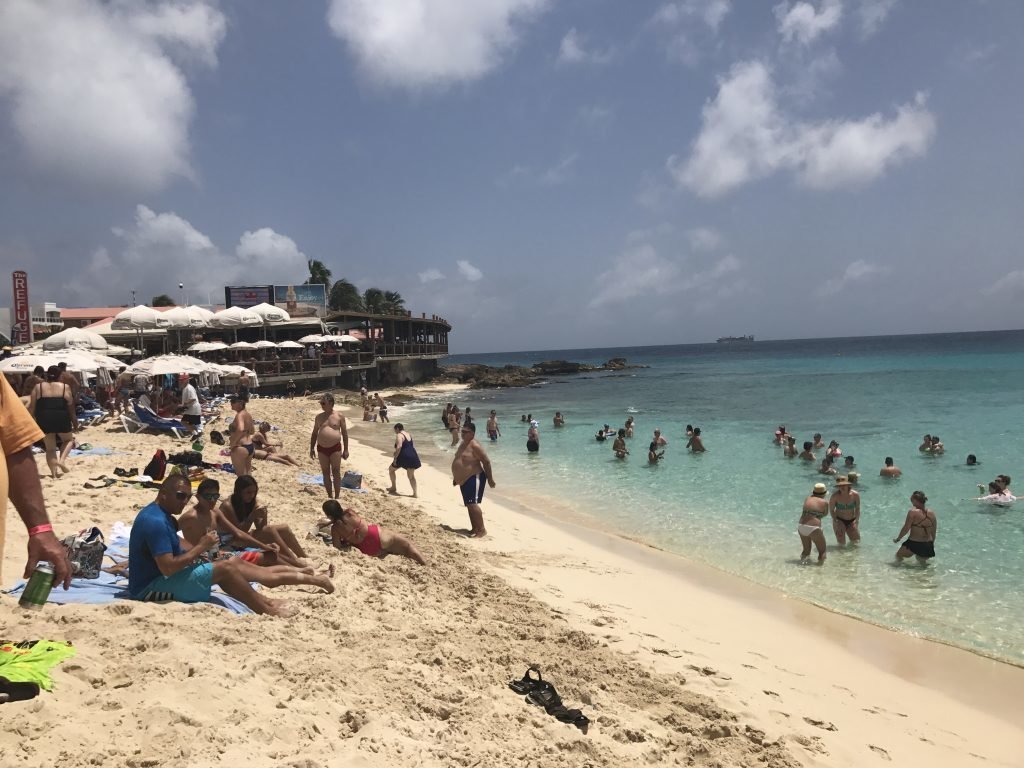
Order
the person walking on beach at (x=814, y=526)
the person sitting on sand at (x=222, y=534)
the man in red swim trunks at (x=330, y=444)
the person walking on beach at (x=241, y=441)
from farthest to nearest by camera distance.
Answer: the person walking on beach at (x=241, y=441) → the man in red swim trunks at (x=330, y=444) → the person walking on beach at (x=814, y=526) → the person sitting on sand at (x=222, y=534)

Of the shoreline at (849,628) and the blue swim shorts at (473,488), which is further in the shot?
the blue swim shorts at (473,488)

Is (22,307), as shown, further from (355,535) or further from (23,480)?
(23,480)

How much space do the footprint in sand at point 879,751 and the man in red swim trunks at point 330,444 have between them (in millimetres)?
6898

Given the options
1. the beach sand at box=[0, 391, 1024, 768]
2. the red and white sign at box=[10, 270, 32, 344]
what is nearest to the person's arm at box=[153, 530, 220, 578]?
the beach sand at box=[0, 391, 1024, 768]

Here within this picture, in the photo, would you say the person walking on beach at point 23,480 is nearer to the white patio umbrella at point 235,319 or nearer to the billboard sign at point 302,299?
the white patio umbrella at point 235,319

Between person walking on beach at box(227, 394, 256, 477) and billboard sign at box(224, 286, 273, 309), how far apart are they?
3626cm

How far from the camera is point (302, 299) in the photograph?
4559cm

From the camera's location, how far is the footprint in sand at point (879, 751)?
13.1 ft

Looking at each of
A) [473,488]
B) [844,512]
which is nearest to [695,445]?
[844,512]

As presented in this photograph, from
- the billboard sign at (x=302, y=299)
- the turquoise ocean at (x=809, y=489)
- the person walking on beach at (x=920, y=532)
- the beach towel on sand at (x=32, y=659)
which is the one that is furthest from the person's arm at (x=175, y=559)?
the billboard sign at (x=302, y=299)

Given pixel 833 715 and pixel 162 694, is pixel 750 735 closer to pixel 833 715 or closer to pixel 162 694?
pixel 833 715

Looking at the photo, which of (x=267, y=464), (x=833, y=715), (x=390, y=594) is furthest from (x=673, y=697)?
(x=267, y=464)

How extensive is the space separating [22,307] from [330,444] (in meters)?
29.7

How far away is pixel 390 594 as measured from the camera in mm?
5395
